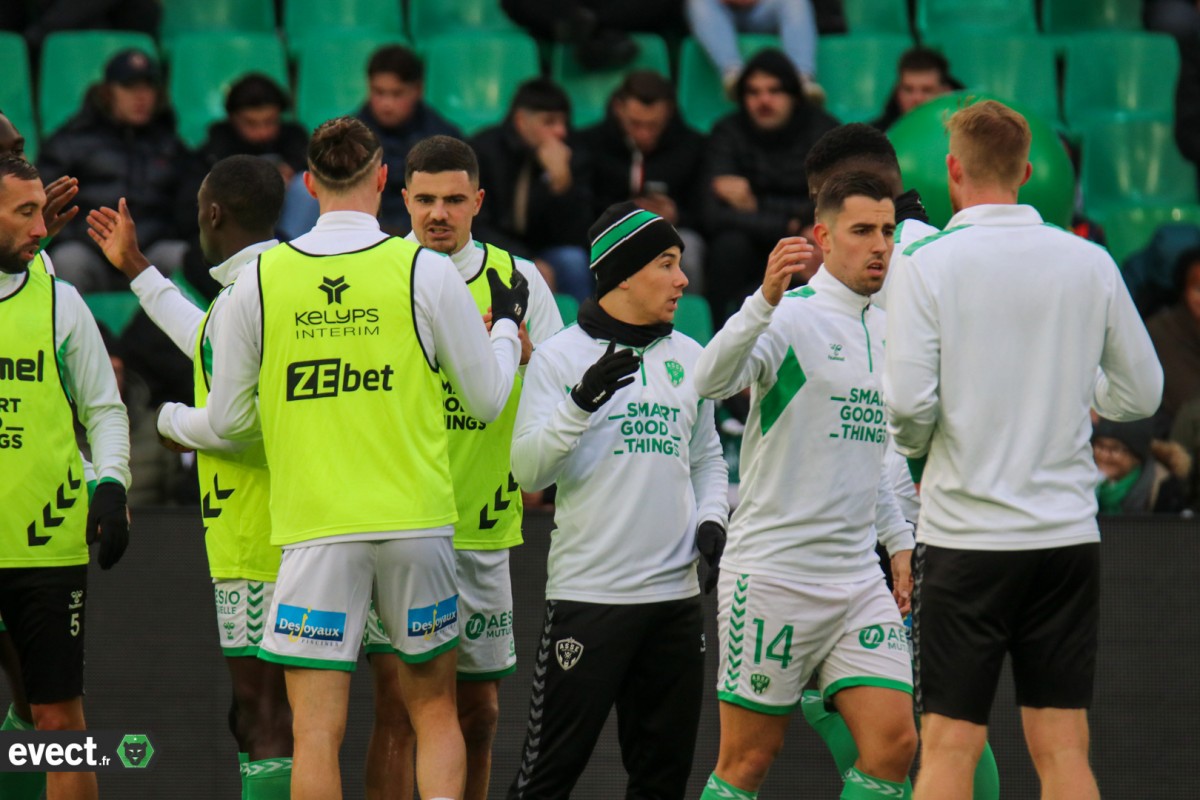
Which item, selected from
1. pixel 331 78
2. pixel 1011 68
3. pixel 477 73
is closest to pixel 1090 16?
pixel 1011 68

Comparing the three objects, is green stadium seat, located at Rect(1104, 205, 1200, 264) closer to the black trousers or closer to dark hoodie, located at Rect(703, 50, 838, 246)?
dark hoodie, located at Rect(703, 50, 838, 246)

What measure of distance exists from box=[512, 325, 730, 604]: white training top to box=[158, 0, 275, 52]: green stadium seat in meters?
6.84

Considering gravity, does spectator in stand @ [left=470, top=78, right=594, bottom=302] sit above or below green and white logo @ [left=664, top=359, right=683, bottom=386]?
above

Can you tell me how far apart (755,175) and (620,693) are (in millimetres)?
4832

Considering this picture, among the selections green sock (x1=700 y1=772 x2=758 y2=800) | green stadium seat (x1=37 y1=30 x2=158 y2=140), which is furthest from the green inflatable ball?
green stadium seat (x1=37 y1=30 x2=158 y2=140)

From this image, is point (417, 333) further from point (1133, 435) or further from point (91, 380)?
point (1133, 435)

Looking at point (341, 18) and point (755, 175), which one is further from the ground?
point (341, 18)

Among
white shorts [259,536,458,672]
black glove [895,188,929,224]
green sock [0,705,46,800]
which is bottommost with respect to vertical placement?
green sock [0,705,46,800]

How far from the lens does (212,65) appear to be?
11.2 meters

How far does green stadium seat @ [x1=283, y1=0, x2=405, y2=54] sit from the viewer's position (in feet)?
38.4

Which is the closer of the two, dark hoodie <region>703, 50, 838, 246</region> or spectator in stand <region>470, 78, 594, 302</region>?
spectator in stand <region>470, 78, 594, 302</region>

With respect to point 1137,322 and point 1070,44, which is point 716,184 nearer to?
point 1070,44

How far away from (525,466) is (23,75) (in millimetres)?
6752

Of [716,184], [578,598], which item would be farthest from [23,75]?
[578,598]
